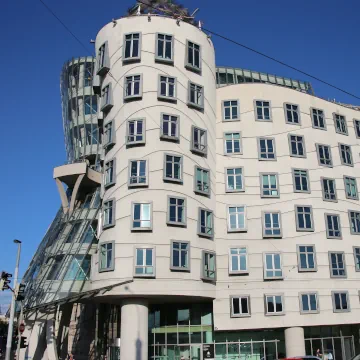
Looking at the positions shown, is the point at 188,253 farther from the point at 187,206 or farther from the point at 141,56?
the point at 141,56

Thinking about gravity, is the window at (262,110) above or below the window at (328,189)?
above

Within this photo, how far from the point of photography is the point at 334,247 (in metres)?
38.6

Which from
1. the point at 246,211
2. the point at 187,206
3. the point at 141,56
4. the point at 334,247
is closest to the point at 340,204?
the point at 334,247

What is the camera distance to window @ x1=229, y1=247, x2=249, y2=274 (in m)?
36.4

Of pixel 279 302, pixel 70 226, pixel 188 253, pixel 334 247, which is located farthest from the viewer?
pixel 70 226

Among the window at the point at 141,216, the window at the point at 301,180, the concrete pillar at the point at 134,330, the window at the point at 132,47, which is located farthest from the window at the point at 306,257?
the window at the point at 132,47

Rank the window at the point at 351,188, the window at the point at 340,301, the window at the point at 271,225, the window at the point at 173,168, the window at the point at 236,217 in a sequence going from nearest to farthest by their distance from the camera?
the window at the point at 173,168 → the window at the point at 340,301 → the window at the point at 271,225 → the window at the point at 236,217 → the window at the point at 351,188

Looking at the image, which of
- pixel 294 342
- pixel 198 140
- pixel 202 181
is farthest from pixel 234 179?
pixel 294 342

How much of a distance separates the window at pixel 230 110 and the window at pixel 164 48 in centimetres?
668

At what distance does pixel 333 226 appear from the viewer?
39.2m

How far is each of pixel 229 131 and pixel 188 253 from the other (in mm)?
12176

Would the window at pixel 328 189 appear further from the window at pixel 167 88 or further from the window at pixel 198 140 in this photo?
the window at pixel 167 88

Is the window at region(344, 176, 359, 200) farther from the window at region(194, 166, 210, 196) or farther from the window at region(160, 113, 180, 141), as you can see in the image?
the window at region(160, 113, 180, 141)

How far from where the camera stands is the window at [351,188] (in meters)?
41.3
